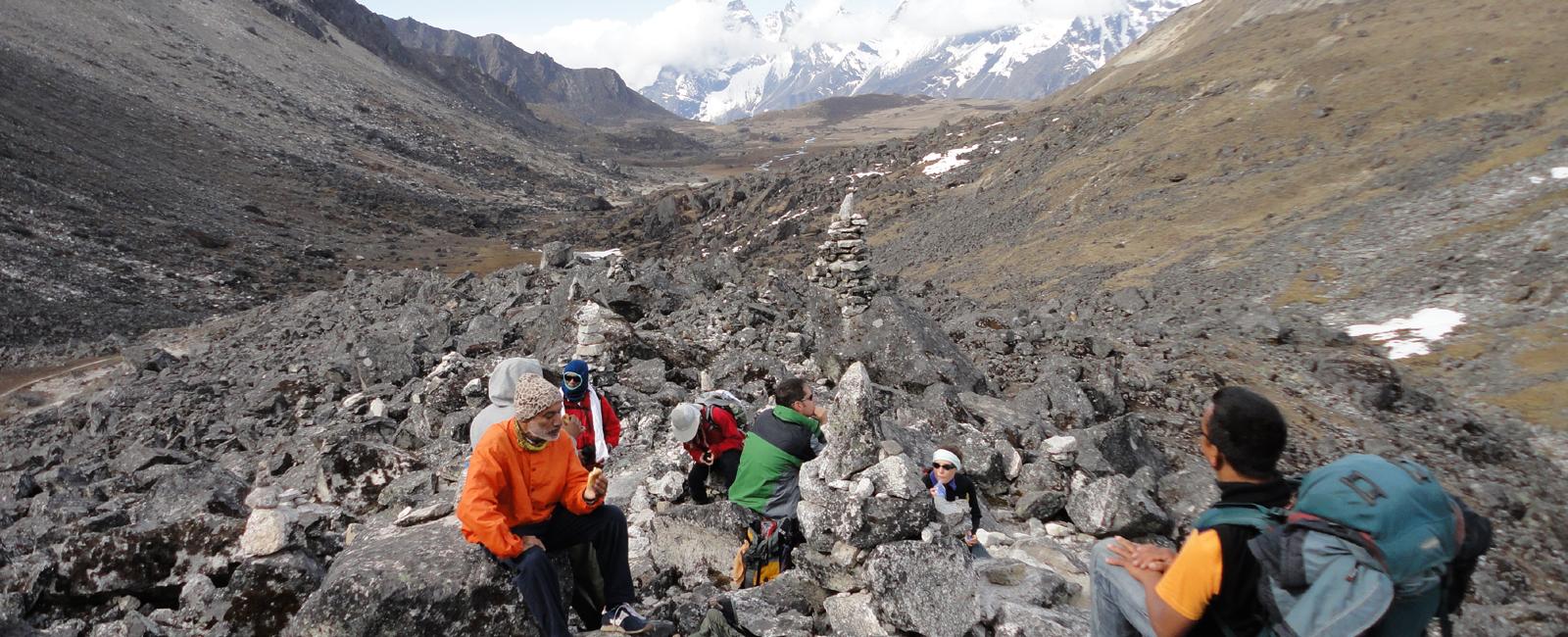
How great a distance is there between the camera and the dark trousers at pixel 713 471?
6875mm

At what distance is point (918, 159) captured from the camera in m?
57.4

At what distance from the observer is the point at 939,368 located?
1110cm

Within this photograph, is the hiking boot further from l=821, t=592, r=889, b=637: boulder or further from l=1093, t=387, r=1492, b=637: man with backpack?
l=1093, t=387, r=1492, b=637: man with backpack

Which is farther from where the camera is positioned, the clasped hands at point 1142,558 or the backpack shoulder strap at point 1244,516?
the clasped hands at point 1142,558

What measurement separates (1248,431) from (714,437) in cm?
472

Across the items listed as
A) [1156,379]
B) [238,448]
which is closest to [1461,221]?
[1156,379]

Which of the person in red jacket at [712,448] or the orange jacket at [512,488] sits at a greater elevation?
the orange jacket at [512,488]

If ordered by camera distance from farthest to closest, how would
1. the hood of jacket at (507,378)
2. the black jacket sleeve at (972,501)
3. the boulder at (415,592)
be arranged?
the black jacket sleeve at (972,501), the hood of jacket at (507,378), the boulder at (415,592)

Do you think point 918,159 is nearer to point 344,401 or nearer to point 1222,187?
point 1222,187

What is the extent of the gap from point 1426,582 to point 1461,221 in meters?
23.1

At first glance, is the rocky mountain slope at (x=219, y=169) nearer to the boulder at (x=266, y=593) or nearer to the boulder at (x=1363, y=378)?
the boulder at (x=266, y=593)

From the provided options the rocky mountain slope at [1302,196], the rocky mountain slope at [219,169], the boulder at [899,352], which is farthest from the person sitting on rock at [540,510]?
the rocky mountain slope at [219,169]

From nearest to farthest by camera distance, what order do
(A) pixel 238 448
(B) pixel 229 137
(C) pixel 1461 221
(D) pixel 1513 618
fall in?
(D) pixel 1513 618
(A) pixel 238 448
(C) pixel 1461 221
(B) pixel 229 137

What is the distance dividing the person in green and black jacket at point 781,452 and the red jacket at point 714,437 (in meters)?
0.68
